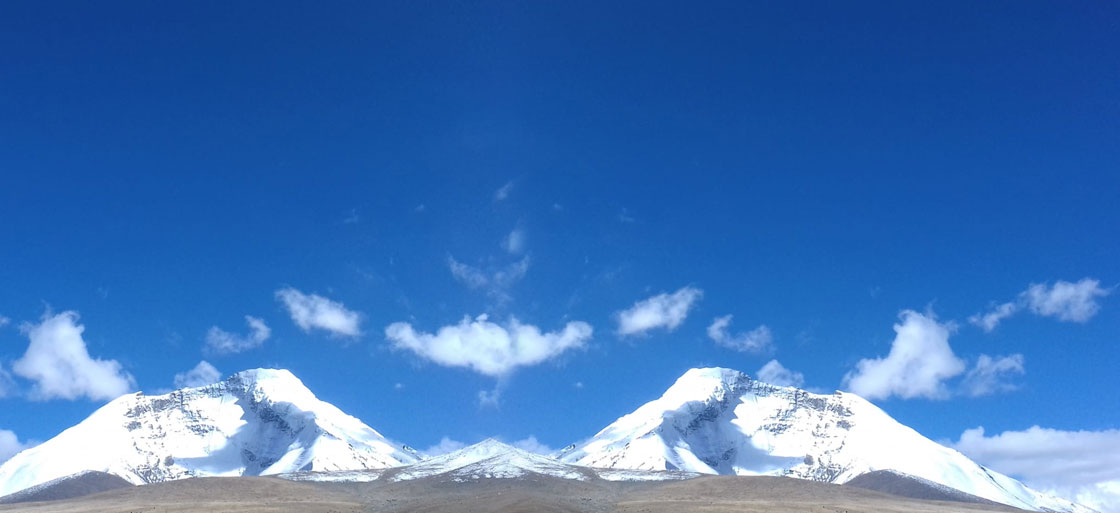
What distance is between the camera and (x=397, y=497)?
3880 inches

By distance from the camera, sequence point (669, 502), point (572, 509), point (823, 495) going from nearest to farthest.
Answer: point (572, 509)
point (669, 502)
point (823, 495)

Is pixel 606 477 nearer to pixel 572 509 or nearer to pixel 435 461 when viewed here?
pixel 435 461

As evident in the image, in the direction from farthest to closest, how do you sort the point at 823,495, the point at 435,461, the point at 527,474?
the point at 823,495
the point at 435,461
the point at 527,474

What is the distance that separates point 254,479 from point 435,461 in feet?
96.9

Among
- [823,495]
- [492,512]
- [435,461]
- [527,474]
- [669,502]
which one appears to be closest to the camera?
[492,512]

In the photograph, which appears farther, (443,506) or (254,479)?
(254,479)

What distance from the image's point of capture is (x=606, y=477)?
407 ft

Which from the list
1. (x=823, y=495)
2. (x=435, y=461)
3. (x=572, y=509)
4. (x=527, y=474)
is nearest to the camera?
(x=572, y=509)

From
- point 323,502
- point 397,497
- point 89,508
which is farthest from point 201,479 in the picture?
point 397,497

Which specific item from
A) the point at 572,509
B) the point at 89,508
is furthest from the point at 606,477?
the point at 89,508

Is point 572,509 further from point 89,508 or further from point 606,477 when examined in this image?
point 89,508

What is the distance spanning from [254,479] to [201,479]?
6.68 metres

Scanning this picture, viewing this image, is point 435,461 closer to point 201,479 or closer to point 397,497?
point 397,497

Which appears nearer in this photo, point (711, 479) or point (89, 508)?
point (89, 508)
